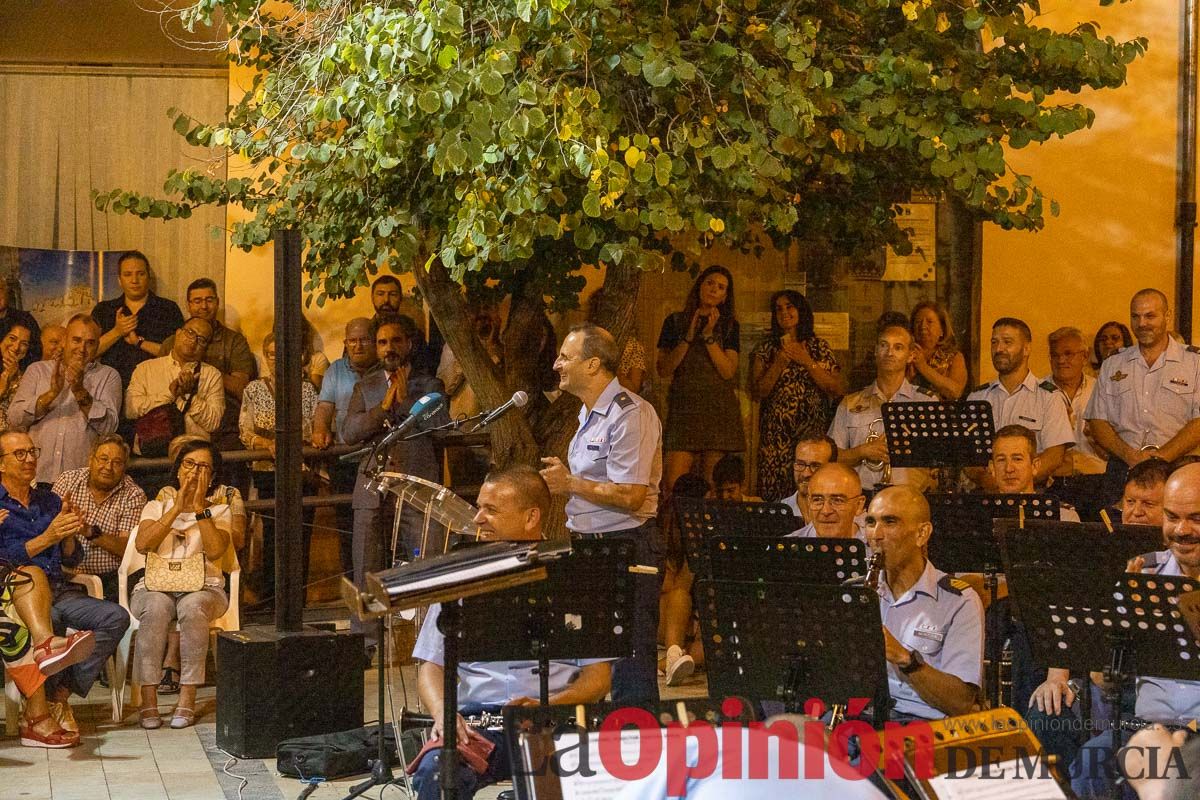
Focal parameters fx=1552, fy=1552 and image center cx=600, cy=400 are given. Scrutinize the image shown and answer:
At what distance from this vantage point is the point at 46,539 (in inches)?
298

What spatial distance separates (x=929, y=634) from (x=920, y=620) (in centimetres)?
7

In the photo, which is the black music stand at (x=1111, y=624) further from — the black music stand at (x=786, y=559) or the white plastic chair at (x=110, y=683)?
the white plastic chair at (x=110, y=683)

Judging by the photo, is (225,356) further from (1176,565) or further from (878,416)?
(1176,565)

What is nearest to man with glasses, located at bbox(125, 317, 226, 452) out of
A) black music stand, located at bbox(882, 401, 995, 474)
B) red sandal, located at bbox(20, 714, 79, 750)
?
red sandal, located at bbox(20, 714, 79, 750)

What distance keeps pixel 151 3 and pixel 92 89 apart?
75cm

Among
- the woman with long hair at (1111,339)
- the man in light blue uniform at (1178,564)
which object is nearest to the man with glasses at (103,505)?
the man in light blue uniform at (1178,564)

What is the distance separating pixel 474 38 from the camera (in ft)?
22.2

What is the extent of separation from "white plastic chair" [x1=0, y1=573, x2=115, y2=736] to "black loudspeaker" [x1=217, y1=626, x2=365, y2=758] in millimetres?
963

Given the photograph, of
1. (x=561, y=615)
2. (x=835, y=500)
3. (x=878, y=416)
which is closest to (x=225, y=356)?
(x=878, y=416)

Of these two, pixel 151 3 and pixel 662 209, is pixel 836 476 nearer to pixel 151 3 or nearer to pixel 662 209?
pixel 662 209

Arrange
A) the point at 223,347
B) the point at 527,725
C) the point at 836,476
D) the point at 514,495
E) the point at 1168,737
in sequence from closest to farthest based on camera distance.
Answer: the point at 527,725 < the point at 1168,737 < the point at 514,495 < the point at 836,476 < the point at 223,347

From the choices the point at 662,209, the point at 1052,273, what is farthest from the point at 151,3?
the point at 1052,273

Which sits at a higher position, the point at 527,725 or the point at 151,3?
the point at 151,3

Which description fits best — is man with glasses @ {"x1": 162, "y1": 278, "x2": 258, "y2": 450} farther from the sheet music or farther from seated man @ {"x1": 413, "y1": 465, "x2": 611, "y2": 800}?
the sheet music
